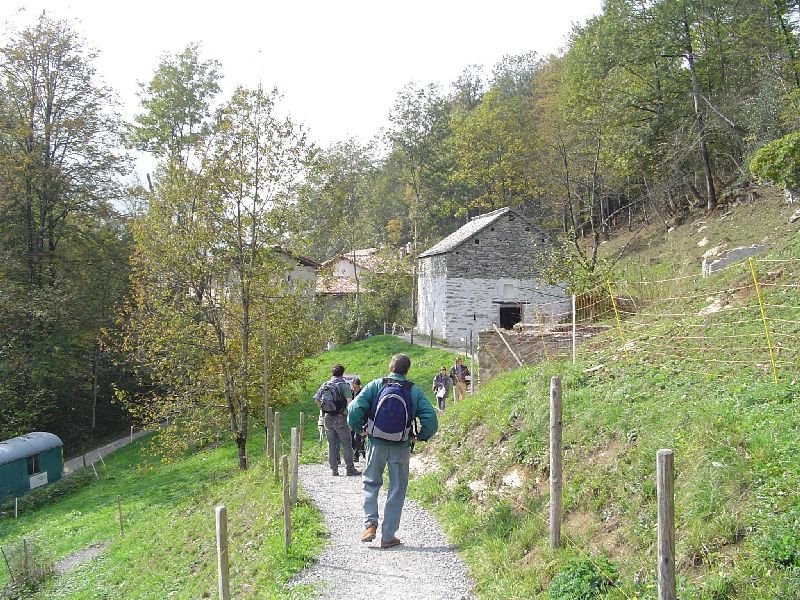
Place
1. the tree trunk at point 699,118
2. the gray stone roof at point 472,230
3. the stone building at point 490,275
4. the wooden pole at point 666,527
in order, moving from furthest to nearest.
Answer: the stone building at point 490,275
the gray stone roof at point 472,230
the tree trunk at point 699,118
the wooden pole at point 666,527

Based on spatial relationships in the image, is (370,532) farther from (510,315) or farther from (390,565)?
(510,315)

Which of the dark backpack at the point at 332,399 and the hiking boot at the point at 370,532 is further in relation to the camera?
the dark backpack at the point at 332,399

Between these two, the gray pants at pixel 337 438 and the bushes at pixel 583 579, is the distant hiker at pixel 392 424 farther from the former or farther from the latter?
the gray pants at pixel 337 438

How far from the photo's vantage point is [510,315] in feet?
110

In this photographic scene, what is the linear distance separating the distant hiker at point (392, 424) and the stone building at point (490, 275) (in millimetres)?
25269

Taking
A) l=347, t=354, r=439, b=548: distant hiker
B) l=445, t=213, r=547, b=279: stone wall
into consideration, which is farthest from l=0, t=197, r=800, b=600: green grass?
l=445, t=213, r=547, b=279: stone wall

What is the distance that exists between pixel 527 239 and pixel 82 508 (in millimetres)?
21871

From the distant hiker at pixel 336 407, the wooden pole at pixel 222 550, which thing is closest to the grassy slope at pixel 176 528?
the distant hiker at pixel 336 407

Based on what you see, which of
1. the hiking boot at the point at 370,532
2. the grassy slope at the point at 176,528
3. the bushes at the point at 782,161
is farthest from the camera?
the bushes at the point at 782,161

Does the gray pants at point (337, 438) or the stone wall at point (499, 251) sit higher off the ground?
the stone wall at point (499, 251)

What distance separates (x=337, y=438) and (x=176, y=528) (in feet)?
14.2

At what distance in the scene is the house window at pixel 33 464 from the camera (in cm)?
2267

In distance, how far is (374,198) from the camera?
57.7 m

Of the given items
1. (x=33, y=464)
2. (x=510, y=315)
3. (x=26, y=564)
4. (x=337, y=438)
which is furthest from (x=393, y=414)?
(x=510, y=315)
